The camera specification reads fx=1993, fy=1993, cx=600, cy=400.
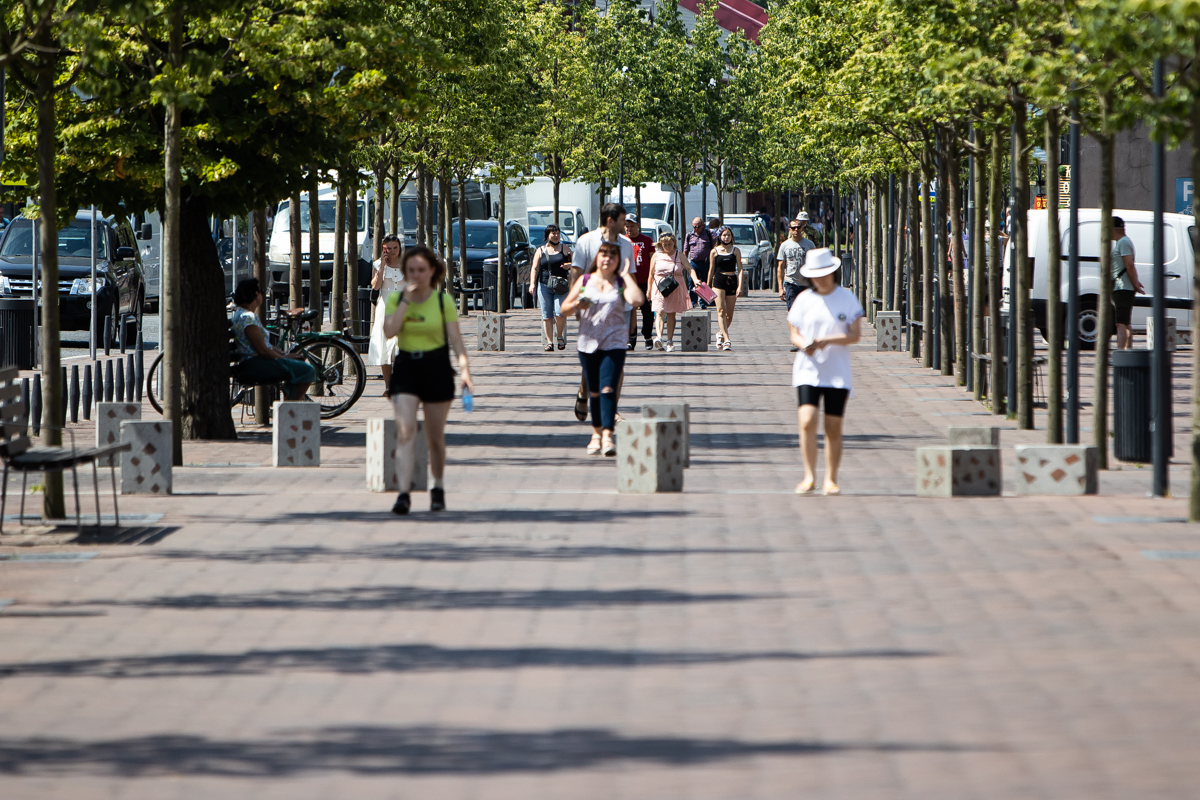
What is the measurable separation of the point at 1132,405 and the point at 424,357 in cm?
565

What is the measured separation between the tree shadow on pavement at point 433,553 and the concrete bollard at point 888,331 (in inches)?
791

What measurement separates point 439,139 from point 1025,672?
25.5 m

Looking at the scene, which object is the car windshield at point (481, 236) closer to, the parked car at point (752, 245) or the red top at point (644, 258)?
the parked car at point (752, 245)

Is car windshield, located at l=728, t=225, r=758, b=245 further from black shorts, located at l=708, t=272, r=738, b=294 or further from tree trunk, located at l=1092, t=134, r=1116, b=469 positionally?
tree trunk, located at l=1092, t=134, r=1116, b=469

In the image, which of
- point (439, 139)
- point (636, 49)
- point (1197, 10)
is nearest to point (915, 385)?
point (439, 139)

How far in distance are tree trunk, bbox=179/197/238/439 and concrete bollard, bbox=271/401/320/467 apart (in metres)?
2.05

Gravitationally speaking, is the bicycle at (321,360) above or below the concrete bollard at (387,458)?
above

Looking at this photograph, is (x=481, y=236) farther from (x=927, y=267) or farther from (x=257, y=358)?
(x=257, y=358)

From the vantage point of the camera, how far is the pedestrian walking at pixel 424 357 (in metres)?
11.8

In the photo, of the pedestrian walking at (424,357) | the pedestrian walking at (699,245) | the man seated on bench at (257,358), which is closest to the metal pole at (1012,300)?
the man seated on bench at (257,358)

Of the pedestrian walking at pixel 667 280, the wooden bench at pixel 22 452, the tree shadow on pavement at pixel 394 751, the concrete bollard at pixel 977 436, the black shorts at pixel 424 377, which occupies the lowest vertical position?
the tree shadow on pavement at pixel 394 751

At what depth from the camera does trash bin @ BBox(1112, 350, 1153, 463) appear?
569 inches

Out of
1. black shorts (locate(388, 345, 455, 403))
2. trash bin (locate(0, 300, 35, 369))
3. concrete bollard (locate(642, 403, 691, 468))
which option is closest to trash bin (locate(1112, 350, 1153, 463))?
concrete bollard (locate(642, 403, 691, 468))

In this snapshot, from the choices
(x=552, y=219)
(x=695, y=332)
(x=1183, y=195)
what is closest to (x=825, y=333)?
(x=695, y=332)
